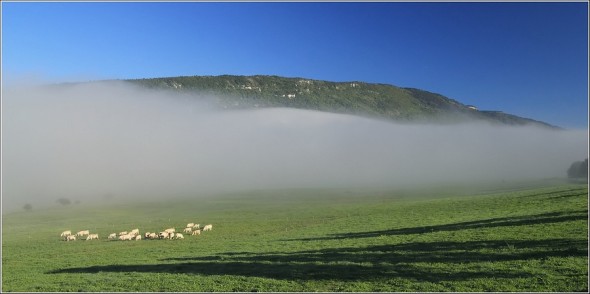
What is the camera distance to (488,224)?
128 feet

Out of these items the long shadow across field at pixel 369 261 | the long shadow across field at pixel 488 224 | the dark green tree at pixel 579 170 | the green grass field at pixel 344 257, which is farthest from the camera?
the dark green tree at pixel 579 170

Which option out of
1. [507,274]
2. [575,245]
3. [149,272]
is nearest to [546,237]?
[575,245]

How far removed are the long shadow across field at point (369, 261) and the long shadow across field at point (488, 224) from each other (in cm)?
753

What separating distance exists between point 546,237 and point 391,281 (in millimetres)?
14387

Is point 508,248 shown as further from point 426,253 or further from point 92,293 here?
point 92,293

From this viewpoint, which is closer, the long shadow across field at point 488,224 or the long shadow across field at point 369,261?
the long shadow across field at point 369,261

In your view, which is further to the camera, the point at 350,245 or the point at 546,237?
the point at 350,245

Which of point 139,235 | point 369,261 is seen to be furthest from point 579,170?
point 369,261

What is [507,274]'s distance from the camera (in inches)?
858

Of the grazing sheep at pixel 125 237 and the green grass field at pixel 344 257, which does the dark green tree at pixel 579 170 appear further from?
the grazing sheep at pixel 125 237

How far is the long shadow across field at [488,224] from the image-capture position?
36.9 m

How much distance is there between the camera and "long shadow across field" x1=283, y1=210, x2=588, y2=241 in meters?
36.9

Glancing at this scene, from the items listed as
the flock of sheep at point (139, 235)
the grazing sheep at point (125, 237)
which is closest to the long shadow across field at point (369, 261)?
the flock of sheep at point (139, 235)

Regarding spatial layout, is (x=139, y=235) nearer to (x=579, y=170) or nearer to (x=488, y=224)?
(x=488, y=224)
